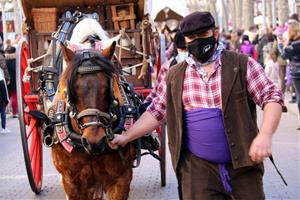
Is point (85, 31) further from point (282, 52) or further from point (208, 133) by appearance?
point (282, 52)

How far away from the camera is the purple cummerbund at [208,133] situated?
12.3 feet

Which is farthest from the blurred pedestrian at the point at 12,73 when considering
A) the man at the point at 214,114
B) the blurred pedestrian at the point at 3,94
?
the man at the point at 214,114

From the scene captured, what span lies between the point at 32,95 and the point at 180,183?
2910mm

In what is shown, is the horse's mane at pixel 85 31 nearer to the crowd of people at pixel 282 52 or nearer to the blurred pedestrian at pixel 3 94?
the crowd of people at pixel 282 52

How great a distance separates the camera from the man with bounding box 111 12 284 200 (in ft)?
12.1

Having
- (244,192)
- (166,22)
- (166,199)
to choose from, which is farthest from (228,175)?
(166,22)

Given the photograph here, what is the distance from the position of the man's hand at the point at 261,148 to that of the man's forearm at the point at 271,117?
0.06m

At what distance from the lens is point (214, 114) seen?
12.3 feet

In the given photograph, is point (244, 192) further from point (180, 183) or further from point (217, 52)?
point (217, 52)

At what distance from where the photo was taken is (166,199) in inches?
261

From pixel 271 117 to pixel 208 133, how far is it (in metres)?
0.37

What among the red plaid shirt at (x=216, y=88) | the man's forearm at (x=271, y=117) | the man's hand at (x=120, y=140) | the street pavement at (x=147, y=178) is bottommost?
the street pavement at (x=147, y=178)

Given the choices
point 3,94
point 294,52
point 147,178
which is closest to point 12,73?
point 3,94

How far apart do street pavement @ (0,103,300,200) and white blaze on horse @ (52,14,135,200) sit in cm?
191
